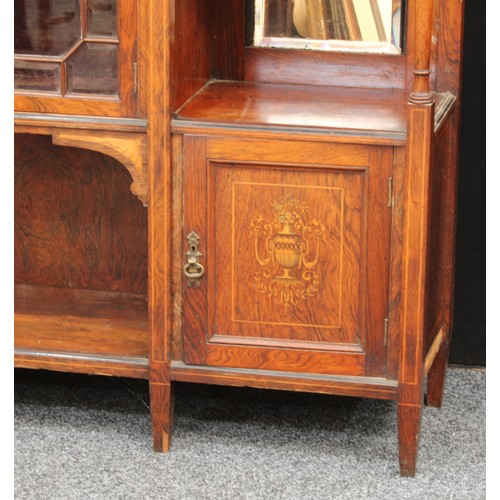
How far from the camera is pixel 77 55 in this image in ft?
7.56

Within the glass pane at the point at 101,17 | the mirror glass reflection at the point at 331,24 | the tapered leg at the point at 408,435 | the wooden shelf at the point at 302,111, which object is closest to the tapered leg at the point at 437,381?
the tapered leg at the point at 408,435

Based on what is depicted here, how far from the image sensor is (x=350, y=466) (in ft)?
8.09

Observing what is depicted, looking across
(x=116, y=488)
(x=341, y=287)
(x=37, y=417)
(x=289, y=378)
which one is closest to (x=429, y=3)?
(x=341, y=287)

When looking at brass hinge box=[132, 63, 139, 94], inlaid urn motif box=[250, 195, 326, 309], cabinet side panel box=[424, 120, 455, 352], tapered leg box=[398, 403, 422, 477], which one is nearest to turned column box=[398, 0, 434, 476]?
tapered leg box=[398, 403, 422, 477]

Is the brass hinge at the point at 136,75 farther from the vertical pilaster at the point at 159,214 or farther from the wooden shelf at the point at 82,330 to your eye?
the wooden shelf at the point at 82,330

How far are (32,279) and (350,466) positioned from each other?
119cm

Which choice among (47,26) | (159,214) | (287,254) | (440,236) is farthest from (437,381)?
(47,26)

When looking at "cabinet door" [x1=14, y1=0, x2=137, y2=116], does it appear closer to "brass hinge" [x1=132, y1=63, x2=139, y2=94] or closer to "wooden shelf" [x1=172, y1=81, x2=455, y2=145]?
"brass hinge" [x1=132, y1=63, x2=139, y2=94]

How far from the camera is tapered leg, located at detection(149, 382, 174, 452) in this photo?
246 cm

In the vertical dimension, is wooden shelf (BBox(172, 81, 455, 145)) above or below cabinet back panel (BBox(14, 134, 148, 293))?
above

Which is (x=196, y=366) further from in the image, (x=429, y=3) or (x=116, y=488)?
(x=429, y=3)

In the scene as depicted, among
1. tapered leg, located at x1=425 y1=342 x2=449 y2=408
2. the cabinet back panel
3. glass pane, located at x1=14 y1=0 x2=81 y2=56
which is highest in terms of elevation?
glass pane, located at x1=14 y1=0 x2=81 y2=56

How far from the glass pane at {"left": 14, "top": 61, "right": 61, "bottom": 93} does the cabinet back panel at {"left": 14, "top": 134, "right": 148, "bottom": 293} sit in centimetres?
55

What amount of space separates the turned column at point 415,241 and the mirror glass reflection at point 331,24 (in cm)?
40
